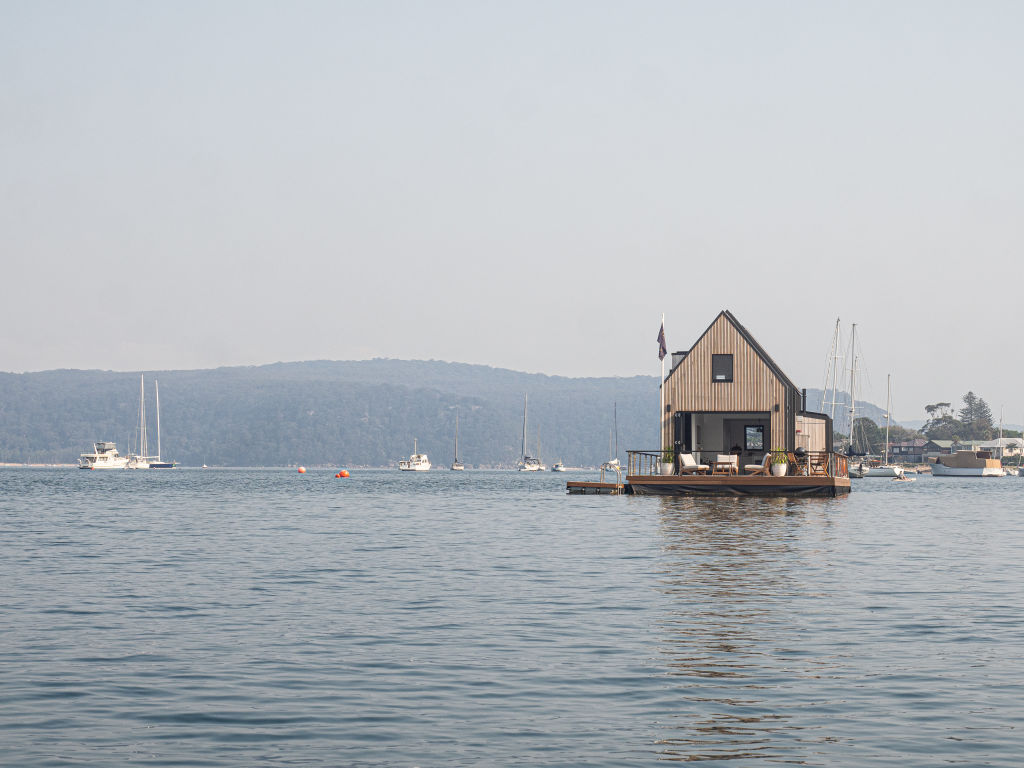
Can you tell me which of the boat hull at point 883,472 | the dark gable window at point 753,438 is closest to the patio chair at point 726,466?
the dark gable window at point 753,438

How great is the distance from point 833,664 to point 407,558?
54.5 feet

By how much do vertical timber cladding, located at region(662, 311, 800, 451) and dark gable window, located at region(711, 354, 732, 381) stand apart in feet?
0.66

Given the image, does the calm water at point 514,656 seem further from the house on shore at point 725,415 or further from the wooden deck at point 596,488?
the wooden deck at point 596,488

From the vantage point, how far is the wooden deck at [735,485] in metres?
58.3

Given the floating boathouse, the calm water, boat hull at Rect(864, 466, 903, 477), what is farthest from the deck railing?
boat hull at Rect(864, 466, 903, 477)

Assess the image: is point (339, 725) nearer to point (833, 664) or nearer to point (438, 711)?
point (438, 711)

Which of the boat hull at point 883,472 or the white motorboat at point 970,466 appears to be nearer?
the boat hull at point 883,472

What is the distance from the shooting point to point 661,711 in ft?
40.9

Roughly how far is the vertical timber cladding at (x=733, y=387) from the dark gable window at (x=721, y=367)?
200mm

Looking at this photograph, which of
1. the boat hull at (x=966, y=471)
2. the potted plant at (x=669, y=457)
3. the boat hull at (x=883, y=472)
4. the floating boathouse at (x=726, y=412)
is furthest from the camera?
the boat hull at (x=966, y=471)

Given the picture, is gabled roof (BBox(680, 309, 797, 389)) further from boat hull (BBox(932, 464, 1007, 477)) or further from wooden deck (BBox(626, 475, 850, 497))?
boat hull (BBox(932, 464, 1007, 477))

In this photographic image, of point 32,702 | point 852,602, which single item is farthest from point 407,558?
point 32,702

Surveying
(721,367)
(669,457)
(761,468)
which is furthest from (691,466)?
(721,367)

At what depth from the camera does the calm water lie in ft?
36.9
